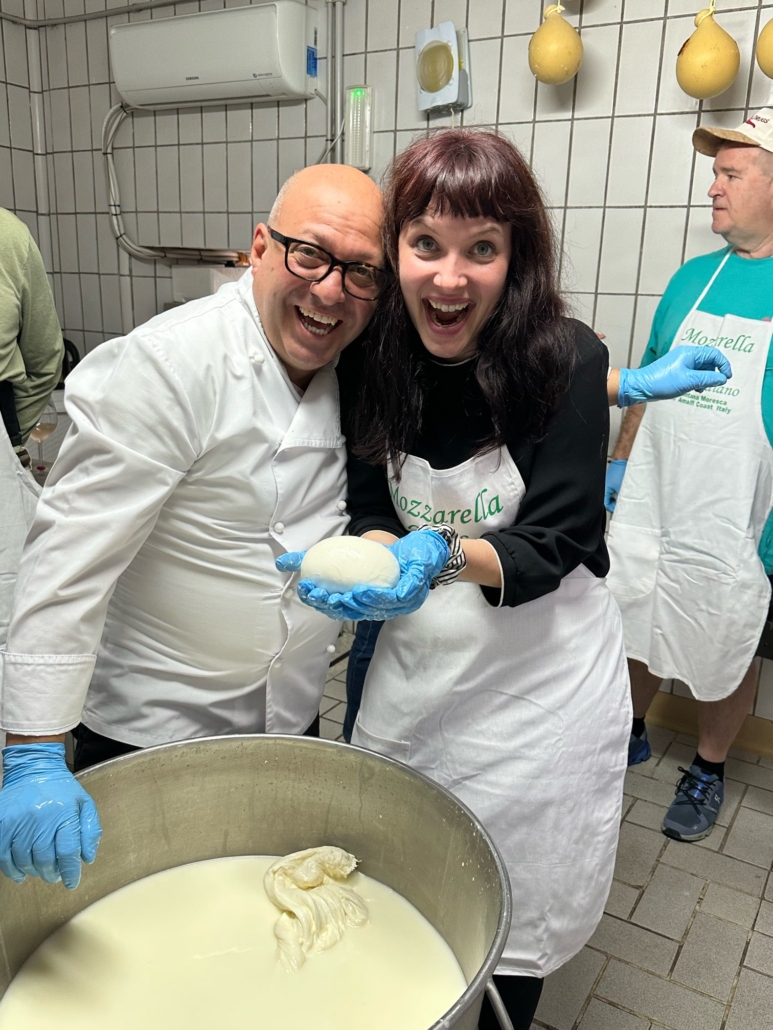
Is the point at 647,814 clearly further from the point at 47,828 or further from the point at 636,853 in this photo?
the point at 47,828

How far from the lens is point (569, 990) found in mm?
1680

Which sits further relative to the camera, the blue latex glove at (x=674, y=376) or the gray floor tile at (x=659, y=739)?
the gray floor tile at (x=659, y=739)

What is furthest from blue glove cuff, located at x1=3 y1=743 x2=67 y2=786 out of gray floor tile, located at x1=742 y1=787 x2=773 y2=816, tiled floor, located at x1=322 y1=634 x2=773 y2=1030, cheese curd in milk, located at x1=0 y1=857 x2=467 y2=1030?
gray floor tile, located at x1=742 y1=787 x2=773 y2=816

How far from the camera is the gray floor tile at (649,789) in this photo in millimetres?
2350

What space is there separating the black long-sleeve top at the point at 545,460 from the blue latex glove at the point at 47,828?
0.54m

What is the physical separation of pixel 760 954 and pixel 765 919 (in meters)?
0.13

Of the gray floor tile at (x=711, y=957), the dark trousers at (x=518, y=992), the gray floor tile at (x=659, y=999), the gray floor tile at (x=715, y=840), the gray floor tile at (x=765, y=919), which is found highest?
the dark trousers at (x=518, y=992)

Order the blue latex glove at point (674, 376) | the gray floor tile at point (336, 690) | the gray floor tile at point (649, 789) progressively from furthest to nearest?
the gray floor tile at point (336, 690), the gray floor tile at point (649, 789), the blue latex glove at point (674, 376)

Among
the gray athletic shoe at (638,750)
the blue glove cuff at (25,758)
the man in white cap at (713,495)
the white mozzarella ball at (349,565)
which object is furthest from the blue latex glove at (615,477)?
the blue glove cuff at (25,758)

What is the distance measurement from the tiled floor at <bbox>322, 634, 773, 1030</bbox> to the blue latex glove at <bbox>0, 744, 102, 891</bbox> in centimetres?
113

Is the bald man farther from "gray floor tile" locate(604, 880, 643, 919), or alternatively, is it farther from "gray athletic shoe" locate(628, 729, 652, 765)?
"gray athletic shoe" locate(628, 729, 652, 765)

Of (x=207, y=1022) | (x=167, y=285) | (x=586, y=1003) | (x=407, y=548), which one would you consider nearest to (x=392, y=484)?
(x=407, y=548)

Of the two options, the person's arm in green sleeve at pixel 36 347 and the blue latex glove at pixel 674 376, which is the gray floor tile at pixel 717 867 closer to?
the blue latex glove at pixel 674 376

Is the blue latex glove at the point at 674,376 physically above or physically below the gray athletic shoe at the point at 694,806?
above
